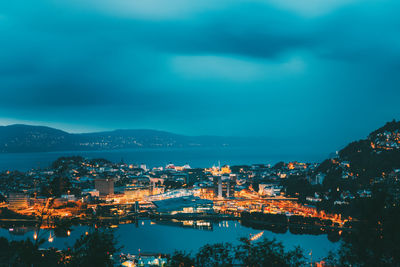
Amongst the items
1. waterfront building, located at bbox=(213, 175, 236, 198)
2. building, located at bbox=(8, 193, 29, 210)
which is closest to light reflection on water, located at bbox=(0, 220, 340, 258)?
building, located at bbox=(8, 193, 29, 210)

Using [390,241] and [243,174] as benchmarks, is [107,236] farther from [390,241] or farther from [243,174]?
[243,174]

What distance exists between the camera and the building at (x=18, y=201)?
2140 centimetres

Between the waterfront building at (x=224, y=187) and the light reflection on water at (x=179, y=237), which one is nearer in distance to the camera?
the light reflection on water at (x=179, y=237)

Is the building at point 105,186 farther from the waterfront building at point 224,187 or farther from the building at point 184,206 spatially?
the waterfront building at point 224,187

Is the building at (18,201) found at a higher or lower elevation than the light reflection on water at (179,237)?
higher

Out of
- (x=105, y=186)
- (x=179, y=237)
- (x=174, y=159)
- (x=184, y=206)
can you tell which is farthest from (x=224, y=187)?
(x=174, y=159)

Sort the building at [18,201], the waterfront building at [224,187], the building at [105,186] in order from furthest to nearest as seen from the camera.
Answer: the building at [105,186]
the waterfront building at [224,187]
the building at [18,201]

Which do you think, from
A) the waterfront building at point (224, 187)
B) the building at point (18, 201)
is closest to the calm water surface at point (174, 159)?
the building at point (18, 201)

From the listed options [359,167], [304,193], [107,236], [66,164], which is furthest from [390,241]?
[66,164]

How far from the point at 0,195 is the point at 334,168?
2125 centimetres

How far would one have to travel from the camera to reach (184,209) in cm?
2033

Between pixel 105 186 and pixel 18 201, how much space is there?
22.0ft

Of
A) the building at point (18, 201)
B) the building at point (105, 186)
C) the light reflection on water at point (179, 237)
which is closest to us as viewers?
the light reflection on water at point (179, 237)

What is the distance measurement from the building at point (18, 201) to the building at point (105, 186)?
5732 mm
